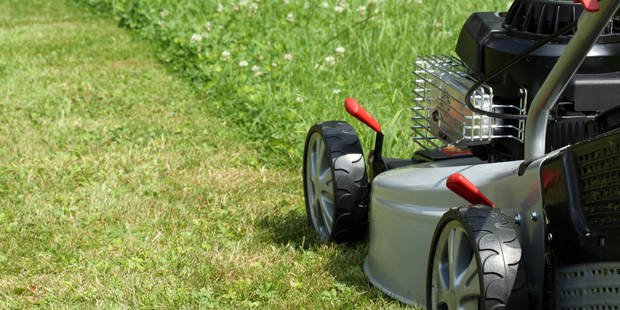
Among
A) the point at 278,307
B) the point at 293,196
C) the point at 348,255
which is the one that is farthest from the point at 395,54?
the point at 278,307

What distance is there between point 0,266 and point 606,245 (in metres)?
1.97

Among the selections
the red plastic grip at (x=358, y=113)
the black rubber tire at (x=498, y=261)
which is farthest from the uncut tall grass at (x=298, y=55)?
the black rubber tire at (x=498, y=261)

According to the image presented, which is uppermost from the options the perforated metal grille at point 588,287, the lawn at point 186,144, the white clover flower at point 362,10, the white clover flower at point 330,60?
the white clover flower at point 362,10

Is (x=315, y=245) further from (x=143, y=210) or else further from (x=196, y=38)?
(x=196, y=38)

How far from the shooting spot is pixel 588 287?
1636mm

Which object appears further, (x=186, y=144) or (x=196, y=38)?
(x=196, y=38)

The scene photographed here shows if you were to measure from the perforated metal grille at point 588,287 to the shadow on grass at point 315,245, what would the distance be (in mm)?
787

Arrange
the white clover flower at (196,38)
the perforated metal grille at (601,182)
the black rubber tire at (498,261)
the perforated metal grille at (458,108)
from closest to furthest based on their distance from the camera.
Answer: the perforated metal grille at (601,182), the black rubber tire at (498,261), the perforated metal grille at (458,108), the white clover flower at (196,38)

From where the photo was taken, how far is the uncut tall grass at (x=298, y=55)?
416 cm

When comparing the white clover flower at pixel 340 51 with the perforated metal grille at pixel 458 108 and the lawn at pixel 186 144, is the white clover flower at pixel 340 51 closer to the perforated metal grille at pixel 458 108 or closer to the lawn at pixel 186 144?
the lawn at pixel 186 144

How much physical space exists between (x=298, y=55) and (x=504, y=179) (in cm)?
329

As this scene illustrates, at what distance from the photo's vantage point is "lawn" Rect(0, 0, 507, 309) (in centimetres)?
258

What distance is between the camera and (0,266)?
8.88 feet

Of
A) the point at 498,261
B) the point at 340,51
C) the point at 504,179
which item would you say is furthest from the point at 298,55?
the point at 498,261
